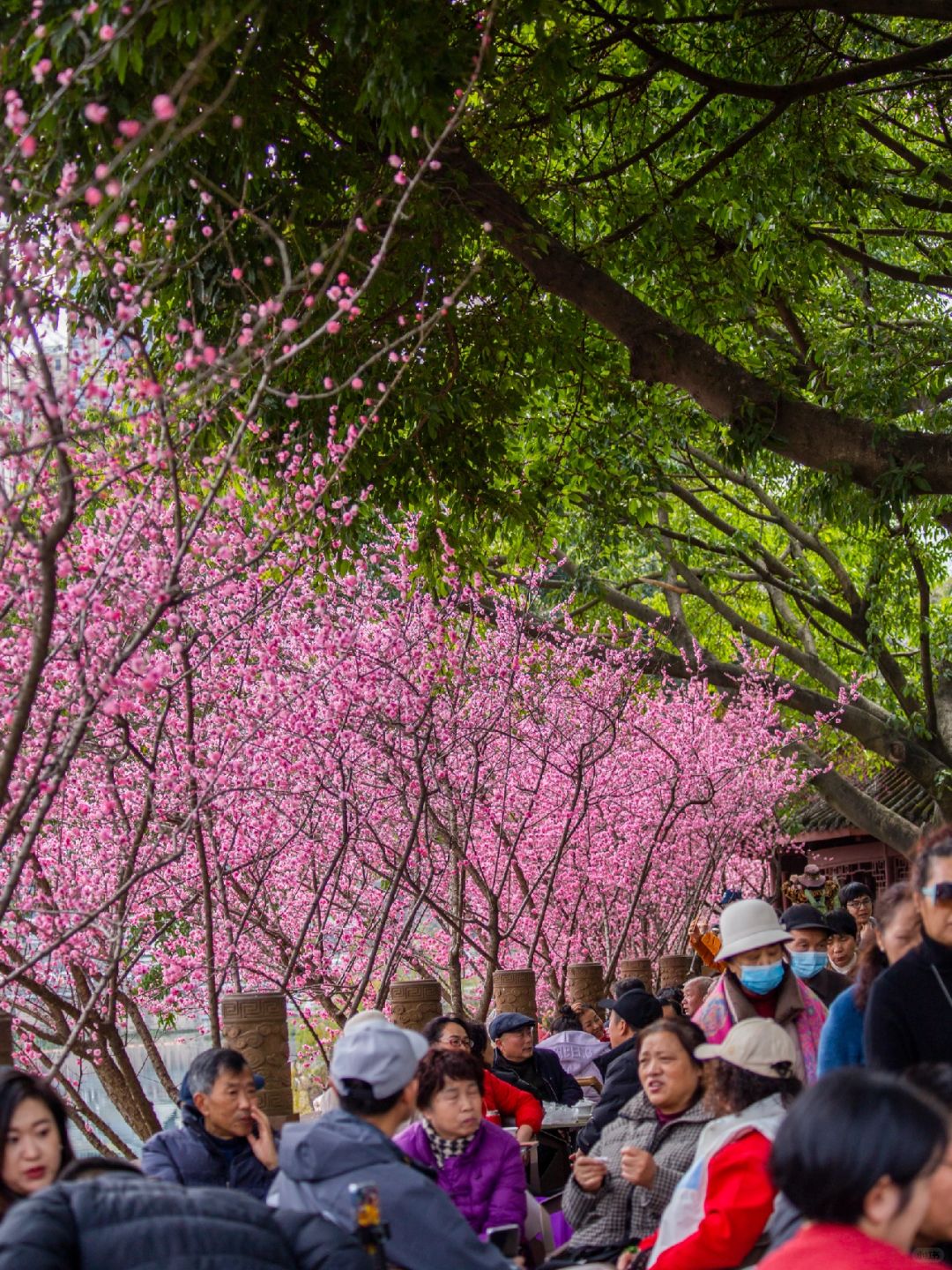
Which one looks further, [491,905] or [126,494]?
[491,905]

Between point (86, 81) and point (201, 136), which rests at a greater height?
point (201, 136)

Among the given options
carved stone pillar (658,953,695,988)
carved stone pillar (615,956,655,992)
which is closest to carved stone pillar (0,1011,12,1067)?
carved stone pillar (615,956,655,992)

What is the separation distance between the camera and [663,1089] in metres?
4.61

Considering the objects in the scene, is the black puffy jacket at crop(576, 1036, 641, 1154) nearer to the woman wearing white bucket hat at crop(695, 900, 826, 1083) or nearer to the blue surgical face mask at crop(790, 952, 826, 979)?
the woman wearing white bucket hat at crop(695, 900, 826, 1083)

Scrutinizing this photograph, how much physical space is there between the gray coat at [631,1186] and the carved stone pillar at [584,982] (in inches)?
299

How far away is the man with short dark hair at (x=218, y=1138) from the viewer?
4.74 m

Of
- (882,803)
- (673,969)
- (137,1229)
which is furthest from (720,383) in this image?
(882,803)

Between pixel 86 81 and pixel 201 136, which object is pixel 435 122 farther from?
pixel 86 81

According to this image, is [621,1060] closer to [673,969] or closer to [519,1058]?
[519,1058]

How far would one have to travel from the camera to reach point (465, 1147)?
520 cm

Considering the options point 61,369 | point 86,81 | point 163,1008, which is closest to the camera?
point 86,81

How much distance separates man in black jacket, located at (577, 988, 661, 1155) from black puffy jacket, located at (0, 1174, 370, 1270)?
2.80 metres

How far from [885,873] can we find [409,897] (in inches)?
426

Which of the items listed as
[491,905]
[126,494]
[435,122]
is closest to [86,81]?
[435,122]
